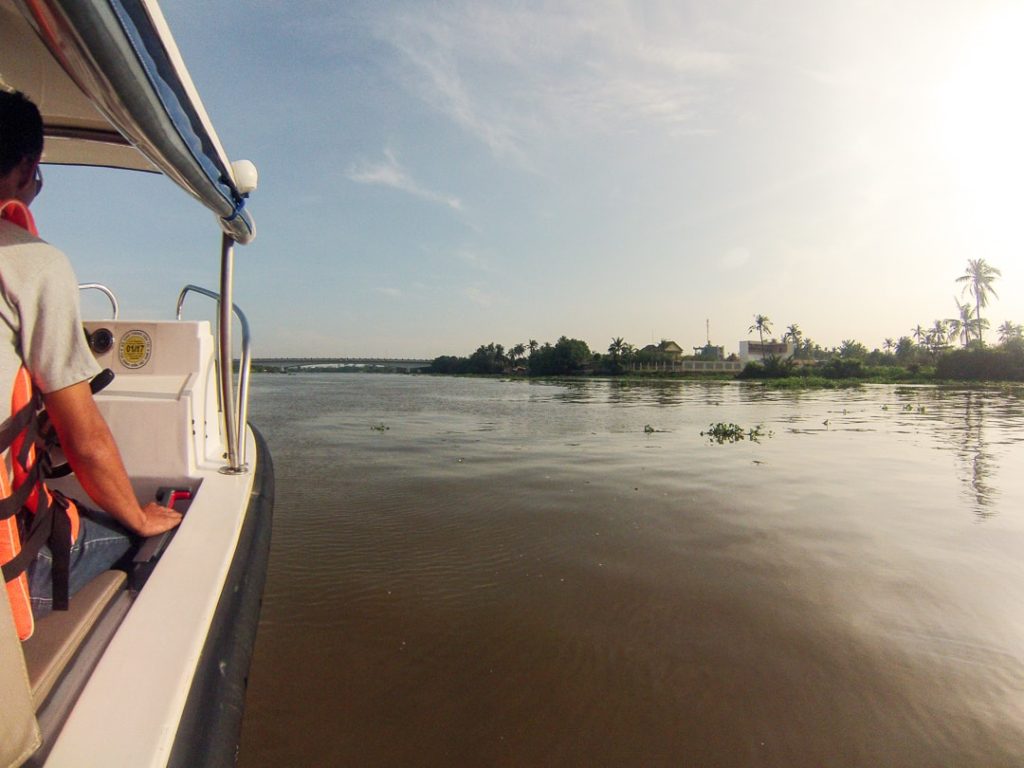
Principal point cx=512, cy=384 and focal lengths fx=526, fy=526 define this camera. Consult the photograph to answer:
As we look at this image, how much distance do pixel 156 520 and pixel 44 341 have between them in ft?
3.33

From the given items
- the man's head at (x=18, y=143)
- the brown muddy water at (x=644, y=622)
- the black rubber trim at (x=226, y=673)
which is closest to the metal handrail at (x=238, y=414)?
the black rubber trim at (x=226, y=673)

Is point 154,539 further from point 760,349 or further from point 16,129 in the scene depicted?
point 760,349

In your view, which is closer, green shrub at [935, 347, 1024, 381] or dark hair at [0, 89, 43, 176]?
dark hair at [0, 89, 43, 176]

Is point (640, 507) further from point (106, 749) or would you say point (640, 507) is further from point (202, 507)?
point (106, 749)

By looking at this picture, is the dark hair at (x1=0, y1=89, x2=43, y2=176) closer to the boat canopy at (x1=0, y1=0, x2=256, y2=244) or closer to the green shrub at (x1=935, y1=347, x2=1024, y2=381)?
the boat canopy at (x1=0, y1=0, x2=256, y2=244)

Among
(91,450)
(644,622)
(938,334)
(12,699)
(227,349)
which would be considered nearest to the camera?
(12,699)

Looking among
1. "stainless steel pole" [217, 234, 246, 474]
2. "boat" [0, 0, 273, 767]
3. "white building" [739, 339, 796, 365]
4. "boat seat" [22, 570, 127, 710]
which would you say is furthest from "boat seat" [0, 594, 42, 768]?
"white building" [739, 339, 796, 365]

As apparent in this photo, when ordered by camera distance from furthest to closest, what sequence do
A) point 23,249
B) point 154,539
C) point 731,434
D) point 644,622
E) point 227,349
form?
point 731,434 → point 644,622 → point 227,349 → point 154,539 → point 23,249

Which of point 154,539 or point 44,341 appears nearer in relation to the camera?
point 44,341

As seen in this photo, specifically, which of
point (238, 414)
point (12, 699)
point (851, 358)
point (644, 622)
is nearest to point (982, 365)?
point (851, 358)

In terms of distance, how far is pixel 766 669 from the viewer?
2.53 meters

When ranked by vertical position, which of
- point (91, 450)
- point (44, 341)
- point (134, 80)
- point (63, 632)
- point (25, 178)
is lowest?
point (63, 632)

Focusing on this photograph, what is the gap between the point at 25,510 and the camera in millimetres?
1416

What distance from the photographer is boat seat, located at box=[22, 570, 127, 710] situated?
128 centimetres
